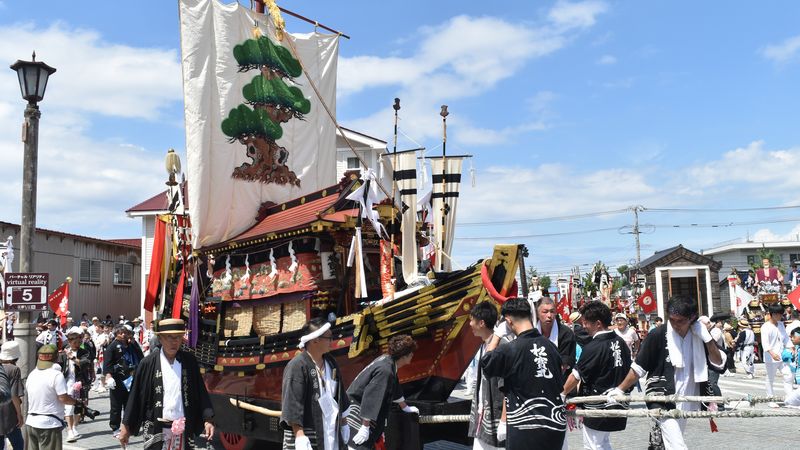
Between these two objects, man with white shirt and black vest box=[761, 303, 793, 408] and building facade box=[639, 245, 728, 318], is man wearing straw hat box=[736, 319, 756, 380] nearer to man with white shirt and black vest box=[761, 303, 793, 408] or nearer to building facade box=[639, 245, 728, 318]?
man with white shirt and black vest box=[761, 303, 793, 408]

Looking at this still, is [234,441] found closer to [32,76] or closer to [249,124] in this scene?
[32,76]

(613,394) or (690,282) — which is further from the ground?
(690,282)

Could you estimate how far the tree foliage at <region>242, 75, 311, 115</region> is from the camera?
46.7ft

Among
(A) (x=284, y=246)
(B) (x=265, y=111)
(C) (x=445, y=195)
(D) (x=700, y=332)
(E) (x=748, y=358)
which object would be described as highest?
(B) (x=265, y=111)

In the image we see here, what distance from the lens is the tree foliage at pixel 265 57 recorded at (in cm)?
1428

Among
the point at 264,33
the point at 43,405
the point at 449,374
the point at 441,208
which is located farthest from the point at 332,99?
the point at 43,405

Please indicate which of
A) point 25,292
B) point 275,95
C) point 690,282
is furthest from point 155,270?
point 690,282

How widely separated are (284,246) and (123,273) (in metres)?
25.3

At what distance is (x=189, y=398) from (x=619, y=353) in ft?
11.9

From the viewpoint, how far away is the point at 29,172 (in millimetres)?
8477

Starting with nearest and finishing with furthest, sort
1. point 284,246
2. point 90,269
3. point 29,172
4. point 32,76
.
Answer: point 32,76 → point 29,172 → point 284,246 → point 90,269

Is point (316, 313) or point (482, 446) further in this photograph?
point (316, 313)

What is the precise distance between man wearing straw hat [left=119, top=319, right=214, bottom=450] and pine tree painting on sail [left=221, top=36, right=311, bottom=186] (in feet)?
27.8

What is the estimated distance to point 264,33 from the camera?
49.0 feet
